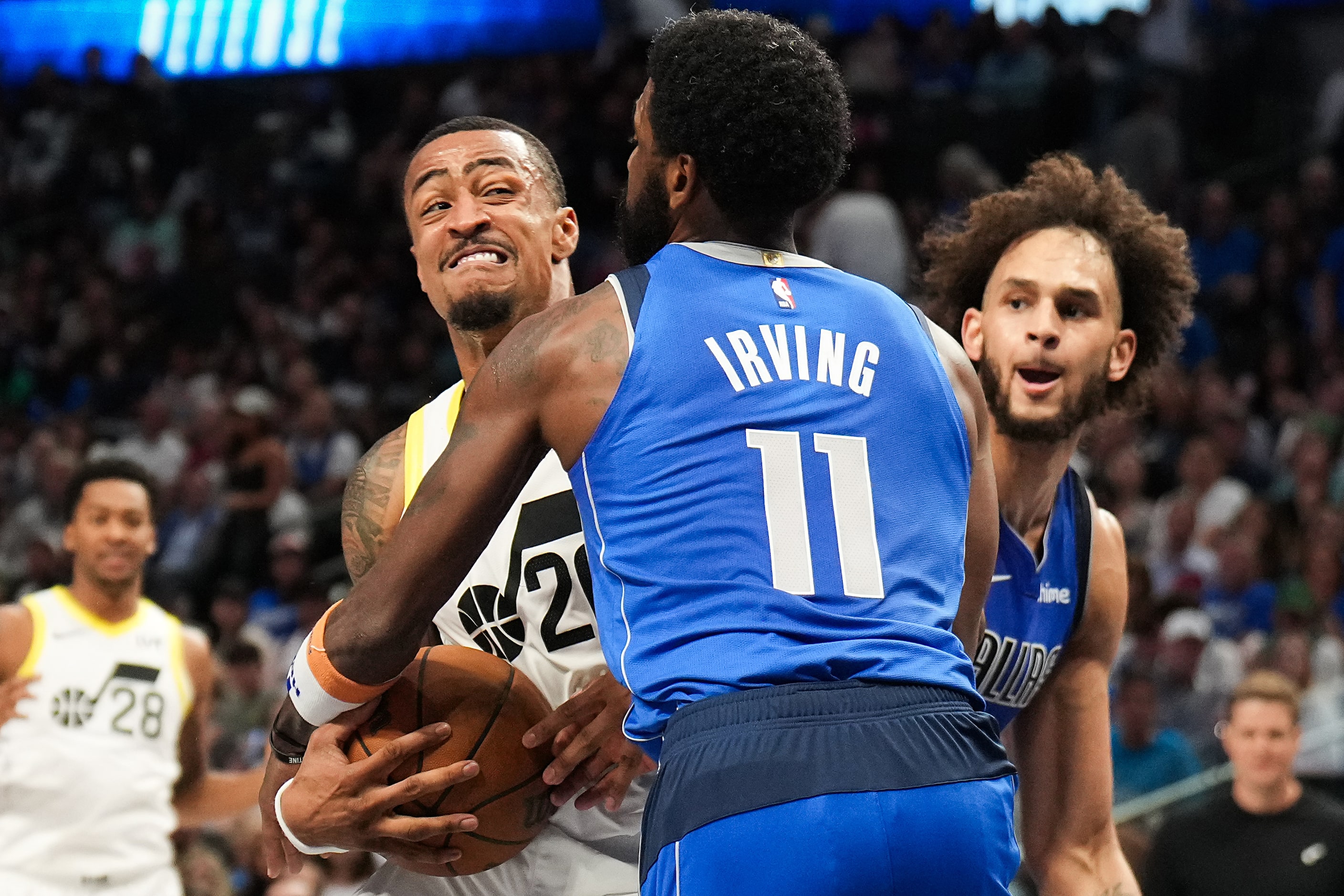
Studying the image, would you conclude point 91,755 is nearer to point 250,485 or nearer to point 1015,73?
point 250,485

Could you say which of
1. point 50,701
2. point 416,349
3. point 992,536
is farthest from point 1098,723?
point 416,349

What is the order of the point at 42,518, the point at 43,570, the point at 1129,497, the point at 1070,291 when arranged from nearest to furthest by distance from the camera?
1. the point at 1070,291
2. the point at 1129,497
3. the point at 43,570
4. the point at 42,518

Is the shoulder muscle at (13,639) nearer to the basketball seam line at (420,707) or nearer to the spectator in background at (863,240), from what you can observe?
the basketball seam line at (420,707)

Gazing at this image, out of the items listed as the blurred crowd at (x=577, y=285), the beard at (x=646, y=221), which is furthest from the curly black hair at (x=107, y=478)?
the beard at (x=646, y=221)

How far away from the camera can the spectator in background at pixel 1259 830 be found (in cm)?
555

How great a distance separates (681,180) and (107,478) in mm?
4471

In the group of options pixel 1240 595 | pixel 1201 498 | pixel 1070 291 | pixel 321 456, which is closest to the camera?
pixel 1070 291

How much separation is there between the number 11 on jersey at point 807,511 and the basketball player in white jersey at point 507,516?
3.14 feet

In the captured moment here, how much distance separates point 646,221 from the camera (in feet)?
8.73

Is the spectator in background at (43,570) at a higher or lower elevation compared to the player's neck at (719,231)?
lower

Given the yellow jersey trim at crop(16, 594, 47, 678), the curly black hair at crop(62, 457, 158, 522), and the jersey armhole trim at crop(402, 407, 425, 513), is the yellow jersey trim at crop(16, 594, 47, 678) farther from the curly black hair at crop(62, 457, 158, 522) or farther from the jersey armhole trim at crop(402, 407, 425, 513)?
the jersey armhole trim at crop(402, 407, 425, 513)

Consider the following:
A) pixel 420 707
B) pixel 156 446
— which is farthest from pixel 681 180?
pixel 156 446

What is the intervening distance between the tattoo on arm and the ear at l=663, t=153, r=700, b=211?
1.19 meters

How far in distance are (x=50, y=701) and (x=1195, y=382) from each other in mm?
6619
